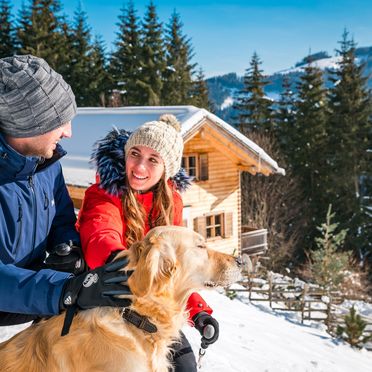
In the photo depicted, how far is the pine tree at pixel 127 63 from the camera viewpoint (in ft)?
125

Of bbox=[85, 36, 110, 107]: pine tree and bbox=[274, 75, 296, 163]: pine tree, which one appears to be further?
bbox=[85, 36, 110, 107]: pine tree

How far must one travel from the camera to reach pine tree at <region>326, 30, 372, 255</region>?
3375 cm

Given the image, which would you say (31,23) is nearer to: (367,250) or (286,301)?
(286,301)

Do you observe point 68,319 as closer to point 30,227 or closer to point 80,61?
point 30,227

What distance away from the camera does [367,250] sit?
33312 millimetres

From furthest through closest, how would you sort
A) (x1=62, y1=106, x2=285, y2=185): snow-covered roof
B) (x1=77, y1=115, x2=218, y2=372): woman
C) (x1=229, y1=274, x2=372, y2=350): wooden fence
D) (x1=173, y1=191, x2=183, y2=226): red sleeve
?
(x1=229, y1=274, x2=372, y2=350): wooden fence → (x1=62, y1=106, x2=285, y2=185): snow-covered roof → (x1=173, y1=191, x2=183, y2=226): red sleeve → (x1=77, y1=115, x2=218, y2=372): woman

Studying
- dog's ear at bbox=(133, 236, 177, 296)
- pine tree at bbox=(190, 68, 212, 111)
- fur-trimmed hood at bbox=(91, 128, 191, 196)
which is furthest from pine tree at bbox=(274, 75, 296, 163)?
dog's ear at bbox=(133, 236, 177, 296)

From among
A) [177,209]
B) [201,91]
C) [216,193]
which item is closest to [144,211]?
[177,209]

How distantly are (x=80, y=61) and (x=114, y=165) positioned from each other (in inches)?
1511

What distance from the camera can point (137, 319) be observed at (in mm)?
2674

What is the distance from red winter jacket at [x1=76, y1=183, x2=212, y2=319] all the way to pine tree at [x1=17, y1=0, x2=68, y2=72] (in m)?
34.4

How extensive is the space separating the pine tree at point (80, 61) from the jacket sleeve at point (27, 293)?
3810 cm

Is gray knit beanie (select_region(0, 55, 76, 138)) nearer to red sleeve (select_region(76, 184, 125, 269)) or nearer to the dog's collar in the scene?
red sleeve (select_region(76, 184, 125, 269))

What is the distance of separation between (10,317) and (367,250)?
113 feet
